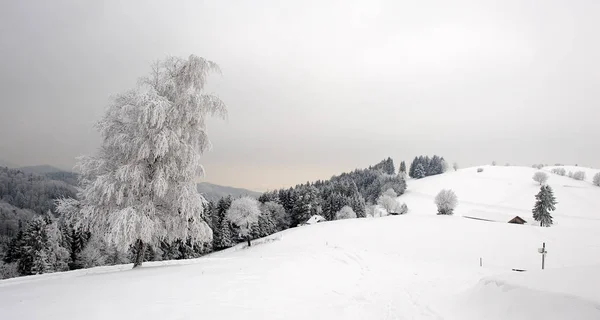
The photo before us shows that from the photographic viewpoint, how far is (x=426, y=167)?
150 metres

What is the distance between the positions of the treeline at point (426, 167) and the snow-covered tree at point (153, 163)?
14691cm

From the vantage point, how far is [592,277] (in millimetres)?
6887

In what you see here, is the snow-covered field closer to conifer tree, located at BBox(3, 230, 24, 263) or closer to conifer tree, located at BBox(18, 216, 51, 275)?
conifer tree, located at BBox(18, 216, 51, 275)

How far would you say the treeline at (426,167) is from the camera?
14712 cm

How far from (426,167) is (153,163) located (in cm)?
15411

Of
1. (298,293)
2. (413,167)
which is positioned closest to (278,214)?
(298,293)

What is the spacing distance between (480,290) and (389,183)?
367ft

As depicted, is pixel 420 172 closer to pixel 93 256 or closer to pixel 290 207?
pixel 290 207

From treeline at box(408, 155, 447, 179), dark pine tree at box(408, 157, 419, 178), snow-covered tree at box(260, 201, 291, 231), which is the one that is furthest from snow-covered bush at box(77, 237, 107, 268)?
dark pine tree at box(408, 157, 419, 178)

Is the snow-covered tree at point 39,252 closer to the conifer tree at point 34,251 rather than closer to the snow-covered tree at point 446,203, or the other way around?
the conifer tree at point 34,251

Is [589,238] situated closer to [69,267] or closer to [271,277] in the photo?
[271,277]

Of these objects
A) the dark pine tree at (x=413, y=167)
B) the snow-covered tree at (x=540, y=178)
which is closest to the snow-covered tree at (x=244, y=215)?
the snow-covered tree at (x=540, y=178)

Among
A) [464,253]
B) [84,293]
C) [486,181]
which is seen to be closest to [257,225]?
[464,253]

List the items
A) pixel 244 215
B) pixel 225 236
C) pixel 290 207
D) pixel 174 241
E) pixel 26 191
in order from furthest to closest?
pixel 26 191, pixel 290 207, pixel 225 236, pixel 244 215, pixel 174 241
